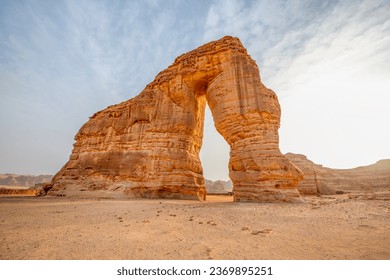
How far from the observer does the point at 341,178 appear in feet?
107

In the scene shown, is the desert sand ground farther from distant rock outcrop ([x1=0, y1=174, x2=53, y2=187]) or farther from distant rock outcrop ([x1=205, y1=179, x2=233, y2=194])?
distant rock outcrop ([x1=0, y1=174, x2=53, y2=187])

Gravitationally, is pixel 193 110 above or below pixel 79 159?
above

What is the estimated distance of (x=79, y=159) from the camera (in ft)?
64.6

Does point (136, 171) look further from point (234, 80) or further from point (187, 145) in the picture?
point (234, 80)

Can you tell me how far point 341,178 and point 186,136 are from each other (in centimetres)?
3030

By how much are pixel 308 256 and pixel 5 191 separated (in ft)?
133

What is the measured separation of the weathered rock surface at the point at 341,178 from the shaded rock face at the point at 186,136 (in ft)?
57.3

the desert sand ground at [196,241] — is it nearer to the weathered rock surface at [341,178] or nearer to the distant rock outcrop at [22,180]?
the weathered rock surface at [341,178]

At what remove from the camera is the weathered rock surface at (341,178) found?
26842 mm

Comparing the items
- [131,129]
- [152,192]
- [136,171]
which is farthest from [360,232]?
[131,129]

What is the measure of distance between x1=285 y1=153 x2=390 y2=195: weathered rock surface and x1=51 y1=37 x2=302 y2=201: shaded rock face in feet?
57.3

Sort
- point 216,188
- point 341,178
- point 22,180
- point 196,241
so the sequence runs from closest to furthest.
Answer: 1. point 196,241
2. point 341,178
3. point 216,188
4. point 22,180

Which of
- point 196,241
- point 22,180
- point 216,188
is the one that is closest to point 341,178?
point 216,188

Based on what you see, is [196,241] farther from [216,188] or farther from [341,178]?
[216,188]
